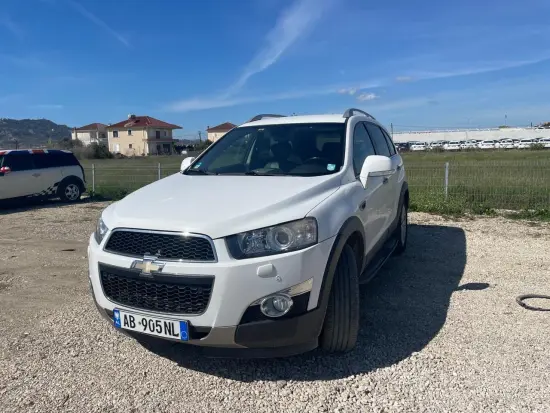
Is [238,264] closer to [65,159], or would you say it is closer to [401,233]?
[401,233]

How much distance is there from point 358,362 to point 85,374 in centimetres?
192

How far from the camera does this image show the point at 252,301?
107 inches

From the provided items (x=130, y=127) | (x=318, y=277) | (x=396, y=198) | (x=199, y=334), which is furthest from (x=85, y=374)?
(x=130, y=127)

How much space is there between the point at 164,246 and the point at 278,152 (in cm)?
178

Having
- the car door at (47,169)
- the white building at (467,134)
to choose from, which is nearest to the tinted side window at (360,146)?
the car door at (47,169)

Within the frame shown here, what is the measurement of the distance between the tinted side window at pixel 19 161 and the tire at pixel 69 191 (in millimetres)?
1042

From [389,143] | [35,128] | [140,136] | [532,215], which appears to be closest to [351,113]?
[389,143]

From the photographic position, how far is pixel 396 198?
18.0 ft

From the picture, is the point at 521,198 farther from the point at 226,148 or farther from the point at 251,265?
the point at 251,265

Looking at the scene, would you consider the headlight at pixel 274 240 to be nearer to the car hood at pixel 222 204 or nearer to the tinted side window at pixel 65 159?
the car hood at pixel 222 204

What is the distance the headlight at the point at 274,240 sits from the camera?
8.96 feet

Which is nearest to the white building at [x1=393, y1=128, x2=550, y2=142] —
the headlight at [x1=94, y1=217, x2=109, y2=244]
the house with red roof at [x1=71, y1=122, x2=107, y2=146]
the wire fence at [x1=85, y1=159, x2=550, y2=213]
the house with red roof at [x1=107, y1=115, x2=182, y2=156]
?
the house with red roof at [x1=107, y1=115, x2=182, y2=156]

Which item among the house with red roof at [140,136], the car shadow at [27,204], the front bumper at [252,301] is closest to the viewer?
the front bumper at [252,301]

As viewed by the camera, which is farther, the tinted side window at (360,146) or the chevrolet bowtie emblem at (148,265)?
Result: the tinted side window at (360,146)
